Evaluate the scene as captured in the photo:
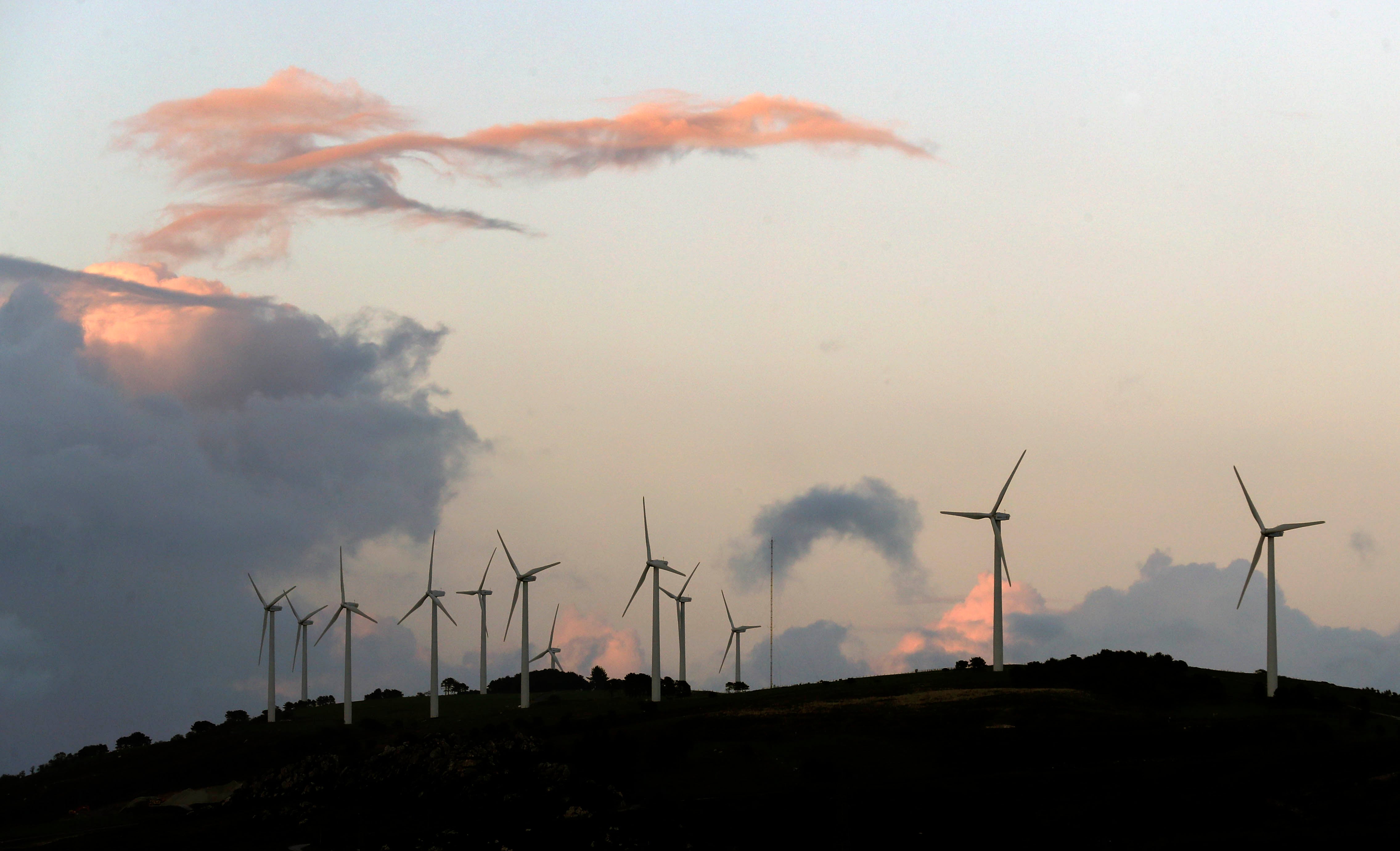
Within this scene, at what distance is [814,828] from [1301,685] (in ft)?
267

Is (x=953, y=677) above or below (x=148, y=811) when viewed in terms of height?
above

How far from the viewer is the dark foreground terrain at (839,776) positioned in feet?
365

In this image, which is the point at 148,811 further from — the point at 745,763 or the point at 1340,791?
the point at 1340,791

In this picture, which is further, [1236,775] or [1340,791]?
[1236,775]

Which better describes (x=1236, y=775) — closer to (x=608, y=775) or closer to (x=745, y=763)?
(x=745, y=763)

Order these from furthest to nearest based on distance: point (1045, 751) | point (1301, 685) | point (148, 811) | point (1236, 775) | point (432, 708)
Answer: point (432, 708) → point (1301, 685) → point (148, 811) → point (1045, 751) → point (1236, 775)

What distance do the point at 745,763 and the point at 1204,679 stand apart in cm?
5891

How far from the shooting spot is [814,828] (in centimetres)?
11281

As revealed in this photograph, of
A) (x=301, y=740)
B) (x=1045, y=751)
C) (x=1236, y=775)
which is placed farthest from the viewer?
(x=301, y=740)

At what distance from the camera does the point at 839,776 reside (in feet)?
420

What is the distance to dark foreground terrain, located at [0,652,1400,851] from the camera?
111 metres

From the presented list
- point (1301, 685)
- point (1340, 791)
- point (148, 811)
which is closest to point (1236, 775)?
point (1340, 791)

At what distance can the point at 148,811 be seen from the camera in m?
153

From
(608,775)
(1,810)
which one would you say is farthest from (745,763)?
(1,810)
